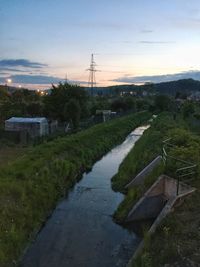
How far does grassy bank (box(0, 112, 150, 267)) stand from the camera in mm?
15258

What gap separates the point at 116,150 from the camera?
45.1m

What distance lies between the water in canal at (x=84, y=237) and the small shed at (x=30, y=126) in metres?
25.1

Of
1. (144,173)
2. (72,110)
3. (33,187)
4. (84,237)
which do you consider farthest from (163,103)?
(84,237)

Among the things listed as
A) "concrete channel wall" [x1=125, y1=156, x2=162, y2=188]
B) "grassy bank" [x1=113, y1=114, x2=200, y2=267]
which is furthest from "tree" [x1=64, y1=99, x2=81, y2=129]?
"grassy bank" [x1=113, y1=114, x2=200, y2=267]

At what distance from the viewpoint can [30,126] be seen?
4934 centimetres

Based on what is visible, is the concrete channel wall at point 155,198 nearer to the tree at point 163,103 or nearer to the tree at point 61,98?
the tree at point 61,98

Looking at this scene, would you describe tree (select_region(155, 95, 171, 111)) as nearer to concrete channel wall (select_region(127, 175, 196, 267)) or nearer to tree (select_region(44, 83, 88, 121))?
tree (select_region(44, 83, 88, 121))

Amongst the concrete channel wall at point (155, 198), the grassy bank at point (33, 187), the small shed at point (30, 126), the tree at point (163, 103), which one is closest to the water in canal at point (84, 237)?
the grassy bank at point (33, 187)

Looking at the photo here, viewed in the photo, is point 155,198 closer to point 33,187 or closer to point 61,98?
point 33,187

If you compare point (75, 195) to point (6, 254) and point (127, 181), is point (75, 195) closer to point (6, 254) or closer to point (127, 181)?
point (127, 181)

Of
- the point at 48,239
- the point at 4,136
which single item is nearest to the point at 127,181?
the point at 48,239

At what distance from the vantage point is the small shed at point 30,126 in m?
48.9

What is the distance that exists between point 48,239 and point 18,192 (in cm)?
352

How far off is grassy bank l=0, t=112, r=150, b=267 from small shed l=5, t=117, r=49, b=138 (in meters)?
13.0
